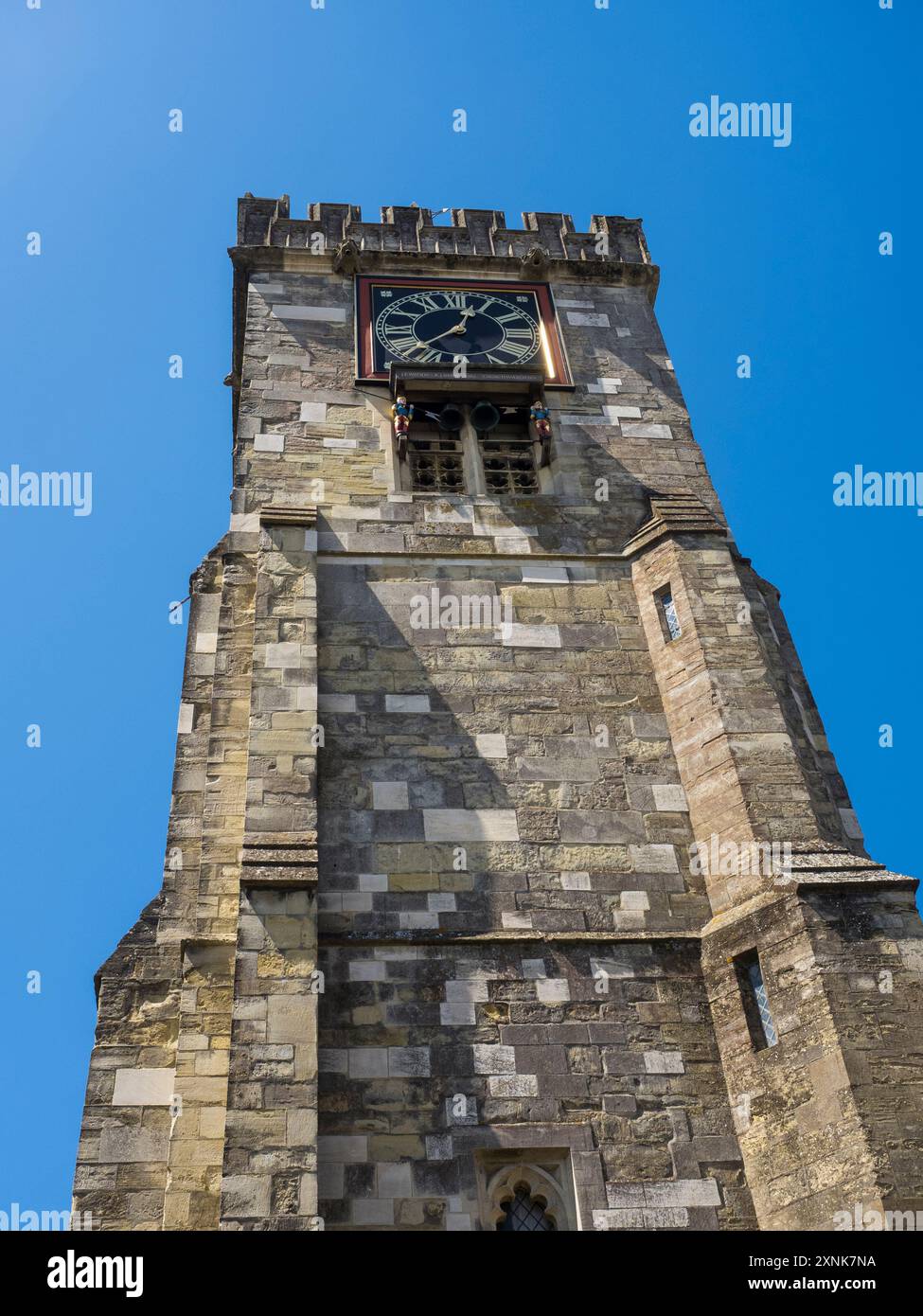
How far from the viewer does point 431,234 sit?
20484 mm

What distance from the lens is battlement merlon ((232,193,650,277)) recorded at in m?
20.0

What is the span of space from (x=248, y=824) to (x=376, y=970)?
5.57 ft

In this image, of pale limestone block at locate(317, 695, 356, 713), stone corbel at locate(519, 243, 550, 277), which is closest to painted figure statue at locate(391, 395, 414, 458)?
stone corbel at locate(519, 243, 550, 277)

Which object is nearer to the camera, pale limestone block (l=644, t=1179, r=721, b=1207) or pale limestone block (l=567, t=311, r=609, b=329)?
pale limestone block (l=644, t=1179, r=721, b=1207)

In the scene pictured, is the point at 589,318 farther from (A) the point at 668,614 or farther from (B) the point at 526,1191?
(B) the point at 526,1191

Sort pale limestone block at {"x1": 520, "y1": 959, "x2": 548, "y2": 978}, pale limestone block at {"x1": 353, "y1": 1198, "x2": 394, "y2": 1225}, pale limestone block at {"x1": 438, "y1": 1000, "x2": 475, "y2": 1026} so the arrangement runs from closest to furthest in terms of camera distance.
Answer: pale limestone block at {"x1": 353, "y1": 1198, "x2": 394, "y2": 1225} → pale limestone block at {"x1": 438, "y1": 1000, "x2": 475, "y2": 1026} → pale limestone block at {"x1": 520, "y1": 959, "x2": 548, "y2": 978}

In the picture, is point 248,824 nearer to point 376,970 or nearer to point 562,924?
point 376,970

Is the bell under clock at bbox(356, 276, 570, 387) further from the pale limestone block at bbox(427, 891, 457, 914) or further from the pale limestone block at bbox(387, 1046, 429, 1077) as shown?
the pale limestone block at bbox(387, 1046, 429, 1077)

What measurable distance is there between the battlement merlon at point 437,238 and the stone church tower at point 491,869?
2.53 metres

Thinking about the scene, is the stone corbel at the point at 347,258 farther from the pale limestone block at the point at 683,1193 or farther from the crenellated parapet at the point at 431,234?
the pale limestone block at the point at 683,1193

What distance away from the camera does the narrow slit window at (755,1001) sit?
1161 centimetres

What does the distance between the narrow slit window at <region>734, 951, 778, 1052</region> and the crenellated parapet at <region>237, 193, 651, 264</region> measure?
452 inches

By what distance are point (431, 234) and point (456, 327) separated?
255cm

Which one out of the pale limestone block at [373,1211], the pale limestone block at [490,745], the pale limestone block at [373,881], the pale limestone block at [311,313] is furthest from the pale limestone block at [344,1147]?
the pale limestone block at [311,313]
